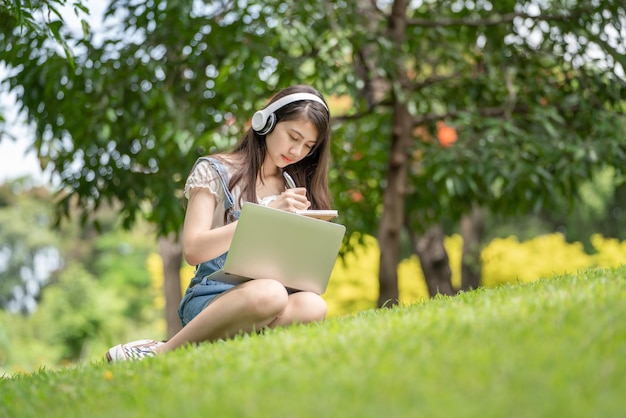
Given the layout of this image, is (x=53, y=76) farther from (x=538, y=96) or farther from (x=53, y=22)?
(x=538, y=96)

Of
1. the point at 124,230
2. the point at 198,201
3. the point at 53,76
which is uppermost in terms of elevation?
the point at 53,76

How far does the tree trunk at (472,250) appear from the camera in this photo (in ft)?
33.8

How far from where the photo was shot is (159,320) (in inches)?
A: 807

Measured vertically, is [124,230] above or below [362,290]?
above

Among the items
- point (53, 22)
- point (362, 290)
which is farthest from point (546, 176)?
point (362, 290)

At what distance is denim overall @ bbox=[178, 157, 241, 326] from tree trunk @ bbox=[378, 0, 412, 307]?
2917 millimetres

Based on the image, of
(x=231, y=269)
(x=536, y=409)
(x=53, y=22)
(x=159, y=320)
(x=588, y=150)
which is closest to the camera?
(x=536, y=409)

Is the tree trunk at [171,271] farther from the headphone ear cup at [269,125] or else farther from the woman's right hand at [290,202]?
the woman's right hand at [290,202]

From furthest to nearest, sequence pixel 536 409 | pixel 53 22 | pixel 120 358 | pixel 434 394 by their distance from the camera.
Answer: pixel 53 22 < pixel 120 358 < pixel 434 394 < pixel 536 409

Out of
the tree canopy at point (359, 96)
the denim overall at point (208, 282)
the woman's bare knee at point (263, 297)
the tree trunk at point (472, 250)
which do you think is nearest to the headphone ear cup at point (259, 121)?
the denim overall at point (208, 282)

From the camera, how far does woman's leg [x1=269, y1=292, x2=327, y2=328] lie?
3432 mm

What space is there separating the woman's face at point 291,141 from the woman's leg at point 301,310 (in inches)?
23.2

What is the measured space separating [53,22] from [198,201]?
41.4 inches

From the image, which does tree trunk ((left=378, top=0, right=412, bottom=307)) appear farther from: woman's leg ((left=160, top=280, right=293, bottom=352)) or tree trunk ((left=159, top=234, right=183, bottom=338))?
woman's leg ((left=160, top=280, right=293, bottom=352))
